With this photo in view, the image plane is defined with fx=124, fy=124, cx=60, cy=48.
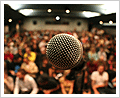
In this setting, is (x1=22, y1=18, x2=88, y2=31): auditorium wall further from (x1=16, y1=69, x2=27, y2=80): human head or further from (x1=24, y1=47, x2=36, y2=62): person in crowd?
(x1=16, y1=69, x2=27, y2=80): human head

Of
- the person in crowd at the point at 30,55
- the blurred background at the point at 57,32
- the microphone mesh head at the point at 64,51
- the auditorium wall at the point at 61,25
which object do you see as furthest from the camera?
the person in crowd at the point at 30,55

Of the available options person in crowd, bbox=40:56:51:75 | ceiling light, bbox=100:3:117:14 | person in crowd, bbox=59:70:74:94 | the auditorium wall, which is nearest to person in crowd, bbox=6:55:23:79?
person in crowd, bbox=40:56:51:75

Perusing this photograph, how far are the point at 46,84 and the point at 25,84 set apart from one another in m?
0.26

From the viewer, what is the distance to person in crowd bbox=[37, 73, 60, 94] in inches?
60.8

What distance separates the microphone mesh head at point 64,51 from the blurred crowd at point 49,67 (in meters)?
1.01

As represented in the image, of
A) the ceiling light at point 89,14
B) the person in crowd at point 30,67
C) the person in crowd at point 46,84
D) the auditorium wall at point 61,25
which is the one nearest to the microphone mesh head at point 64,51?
the ceiling light at point 89,14

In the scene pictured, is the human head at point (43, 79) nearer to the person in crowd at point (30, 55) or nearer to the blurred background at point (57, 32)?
the blurred background at point (57, 32)

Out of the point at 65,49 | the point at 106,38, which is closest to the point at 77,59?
the point at 65,49

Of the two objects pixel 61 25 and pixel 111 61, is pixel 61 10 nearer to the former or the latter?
pixel 61 25

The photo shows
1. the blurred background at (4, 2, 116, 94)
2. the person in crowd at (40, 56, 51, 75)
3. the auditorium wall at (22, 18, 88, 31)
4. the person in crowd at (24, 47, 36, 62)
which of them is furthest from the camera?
the person in crowd at (24, 47, 36, 62)

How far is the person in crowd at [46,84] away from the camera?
154 centimetres

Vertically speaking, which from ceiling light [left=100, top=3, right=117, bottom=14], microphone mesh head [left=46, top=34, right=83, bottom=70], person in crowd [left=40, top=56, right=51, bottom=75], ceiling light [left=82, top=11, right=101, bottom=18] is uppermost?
ceiling light [left=100, top=3, right=117, bottom=14]

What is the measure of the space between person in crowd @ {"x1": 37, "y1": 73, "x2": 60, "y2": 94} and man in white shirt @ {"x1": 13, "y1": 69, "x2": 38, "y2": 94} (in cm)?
7

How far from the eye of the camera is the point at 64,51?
381mm
